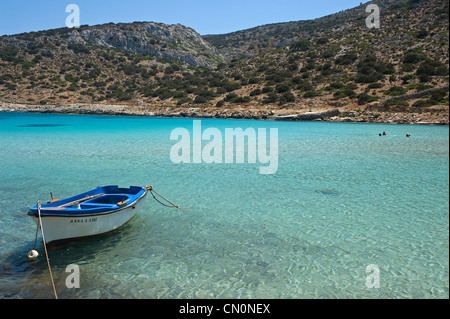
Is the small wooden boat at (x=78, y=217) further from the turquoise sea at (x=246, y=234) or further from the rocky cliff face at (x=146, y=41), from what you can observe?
the rocky cliff face at (x=146, y=41)

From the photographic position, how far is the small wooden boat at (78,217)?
688 cm

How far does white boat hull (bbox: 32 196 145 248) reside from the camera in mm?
6957

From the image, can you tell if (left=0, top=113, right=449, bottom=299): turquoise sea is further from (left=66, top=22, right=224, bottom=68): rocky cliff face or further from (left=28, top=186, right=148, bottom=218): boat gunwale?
(left=66, top=22, right=224, bottom=68): rocky cliff face

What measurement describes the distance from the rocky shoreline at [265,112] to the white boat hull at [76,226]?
41.2 m

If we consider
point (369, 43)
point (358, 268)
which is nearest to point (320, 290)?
point (358, 268)

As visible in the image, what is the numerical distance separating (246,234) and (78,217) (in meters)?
4.17

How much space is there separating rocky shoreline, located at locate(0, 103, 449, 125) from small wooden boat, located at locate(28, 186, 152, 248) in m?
40.9

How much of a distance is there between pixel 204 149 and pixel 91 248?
15.7 metres

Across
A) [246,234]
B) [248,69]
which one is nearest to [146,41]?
[248,69]

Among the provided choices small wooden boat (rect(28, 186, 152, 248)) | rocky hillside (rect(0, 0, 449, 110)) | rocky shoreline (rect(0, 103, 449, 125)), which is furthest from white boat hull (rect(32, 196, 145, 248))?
rocky hillside (rect(0, 0, 449, 110))

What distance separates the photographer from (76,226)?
7.22m

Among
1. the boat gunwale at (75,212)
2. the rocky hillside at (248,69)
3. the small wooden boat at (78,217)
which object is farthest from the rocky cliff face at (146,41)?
the boat gunwale at (75,212)
